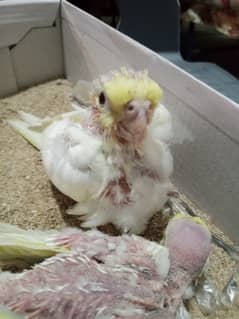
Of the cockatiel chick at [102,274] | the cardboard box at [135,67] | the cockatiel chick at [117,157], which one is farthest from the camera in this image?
the cardboard box at [135,67]

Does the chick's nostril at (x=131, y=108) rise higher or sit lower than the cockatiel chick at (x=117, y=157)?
higher

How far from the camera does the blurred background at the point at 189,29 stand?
1228 mm

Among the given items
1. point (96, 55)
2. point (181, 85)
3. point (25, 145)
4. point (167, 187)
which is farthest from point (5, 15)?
point (167, 187)

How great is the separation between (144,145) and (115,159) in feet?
0.19

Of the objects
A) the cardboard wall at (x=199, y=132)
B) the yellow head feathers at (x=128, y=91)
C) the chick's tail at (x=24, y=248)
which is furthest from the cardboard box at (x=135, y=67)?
the chick's tail at (x=24, y=248)

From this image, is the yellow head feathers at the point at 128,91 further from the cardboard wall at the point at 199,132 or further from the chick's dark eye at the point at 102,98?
the cardboard wall at the point at 199,132

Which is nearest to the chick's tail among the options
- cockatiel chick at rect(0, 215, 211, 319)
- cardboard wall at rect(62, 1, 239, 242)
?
cockatiel chick at rect(0, 215, 211, 319)

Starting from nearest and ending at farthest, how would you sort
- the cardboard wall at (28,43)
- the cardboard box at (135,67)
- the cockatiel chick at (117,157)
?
the cockatiel chick at (117,157)
the cardboard box at (135,67)
the cardboard wall at (28,43)

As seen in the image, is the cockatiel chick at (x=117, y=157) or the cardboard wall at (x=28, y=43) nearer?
the cockatiel chick at (x=117, y=157)

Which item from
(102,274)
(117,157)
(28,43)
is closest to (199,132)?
(117,157)

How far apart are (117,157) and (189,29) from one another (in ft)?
2.64

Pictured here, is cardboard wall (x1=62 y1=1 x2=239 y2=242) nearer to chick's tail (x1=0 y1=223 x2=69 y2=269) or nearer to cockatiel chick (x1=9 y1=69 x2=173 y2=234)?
cockatiel chick (x1=9 y1=69 x2=173 y2=234)

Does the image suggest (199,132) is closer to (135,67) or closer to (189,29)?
(135,67)

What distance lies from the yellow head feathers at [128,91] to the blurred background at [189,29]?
41 centimetres
